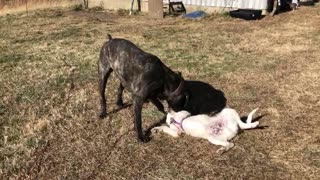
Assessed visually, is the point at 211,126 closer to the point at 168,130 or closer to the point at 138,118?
the point at 168,130

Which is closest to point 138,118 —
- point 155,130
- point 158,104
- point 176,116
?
point 155,130

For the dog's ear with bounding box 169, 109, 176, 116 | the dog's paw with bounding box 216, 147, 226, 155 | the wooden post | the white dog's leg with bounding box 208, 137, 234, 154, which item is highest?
the wooden post

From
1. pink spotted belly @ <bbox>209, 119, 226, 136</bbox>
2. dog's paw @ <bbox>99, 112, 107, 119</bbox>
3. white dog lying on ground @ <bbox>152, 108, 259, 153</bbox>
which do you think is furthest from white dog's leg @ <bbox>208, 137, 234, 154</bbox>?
dog's paw @ <bbox>99, 112, 107, 119</bbox>

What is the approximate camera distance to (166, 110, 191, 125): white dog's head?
23.2ft

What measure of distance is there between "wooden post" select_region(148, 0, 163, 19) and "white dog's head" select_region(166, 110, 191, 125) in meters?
12.2

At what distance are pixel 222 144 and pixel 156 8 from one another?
43.4 feet

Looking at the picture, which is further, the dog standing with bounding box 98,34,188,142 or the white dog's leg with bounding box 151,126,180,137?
the white dog's leg with bounding box 151,126,180,137

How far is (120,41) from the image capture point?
7.43 meters

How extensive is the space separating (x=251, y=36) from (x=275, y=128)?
24.1ft

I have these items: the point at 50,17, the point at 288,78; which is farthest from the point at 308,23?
the point at 50,17

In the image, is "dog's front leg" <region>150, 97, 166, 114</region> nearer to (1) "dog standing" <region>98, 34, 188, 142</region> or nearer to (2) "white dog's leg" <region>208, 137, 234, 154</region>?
(1) "dog standing" <region>98, 34, 188, 142</region>

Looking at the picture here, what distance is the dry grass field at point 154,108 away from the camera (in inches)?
246

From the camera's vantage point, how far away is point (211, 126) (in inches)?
270

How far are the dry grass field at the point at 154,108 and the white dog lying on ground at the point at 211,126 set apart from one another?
0.14 metres
